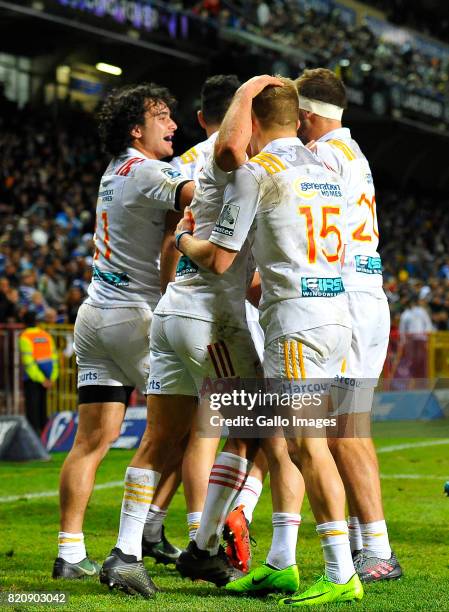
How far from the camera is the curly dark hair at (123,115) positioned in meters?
5.97

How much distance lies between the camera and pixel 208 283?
5082 mm

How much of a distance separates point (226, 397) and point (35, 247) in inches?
532

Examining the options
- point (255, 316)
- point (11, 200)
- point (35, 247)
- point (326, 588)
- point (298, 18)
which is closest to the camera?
point (326, 588)

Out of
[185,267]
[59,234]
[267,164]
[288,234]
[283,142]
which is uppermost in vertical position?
[59,234]

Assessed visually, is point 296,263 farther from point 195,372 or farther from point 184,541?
point 184,541

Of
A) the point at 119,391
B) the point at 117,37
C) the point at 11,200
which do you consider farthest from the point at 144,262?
the point at 117,37

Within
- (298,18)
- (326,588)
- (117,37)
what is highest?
(298,18)

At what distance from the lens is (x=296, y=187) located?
4.85m

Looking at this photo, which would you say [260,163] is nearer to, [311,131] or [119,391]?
[311,131]

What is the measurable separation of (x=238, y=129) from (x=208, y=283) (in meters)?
0.75

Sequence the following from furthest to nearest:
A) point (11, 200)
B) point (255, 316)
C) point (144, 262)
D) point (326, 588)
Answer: point (11, 200)
point (255, 316)
point (144, 262)
point (326, 588)

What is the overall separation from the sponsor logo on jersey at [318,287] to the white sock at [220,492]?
2.99 feet

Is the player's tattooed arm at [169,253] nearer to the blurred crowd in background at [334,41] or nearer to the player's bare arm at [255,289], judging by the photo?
the player's bare arm at [255,289]

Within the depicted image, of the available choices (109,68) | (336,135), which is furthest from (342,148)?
(109,68)
